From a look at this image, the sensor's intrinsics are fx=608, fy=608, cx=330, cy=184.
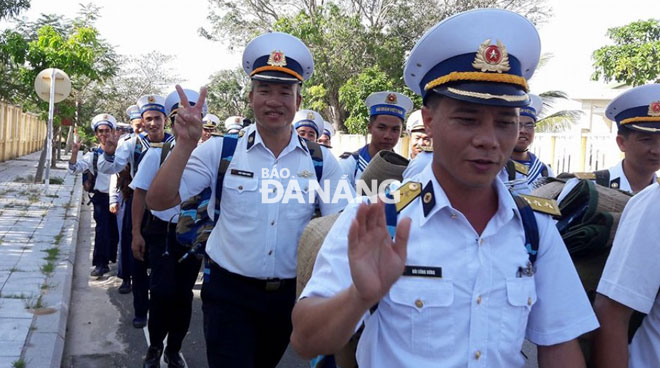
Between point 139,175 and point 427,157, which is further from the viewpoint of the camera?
point 139,175

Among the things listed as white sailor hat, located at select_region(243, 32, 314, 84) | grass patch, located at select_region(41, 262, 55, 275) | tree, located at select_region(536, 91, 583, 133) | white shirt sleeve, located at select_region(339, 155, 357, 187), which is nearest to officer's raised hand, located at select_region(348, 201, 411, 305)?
white sailor hat, located at select_region(243, 32, 314, 84)

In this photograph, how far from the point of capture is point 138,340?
5613 mm

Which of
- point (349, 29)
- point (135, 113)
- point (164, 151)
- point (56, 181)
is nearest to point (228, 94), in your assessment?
point (349, 29)

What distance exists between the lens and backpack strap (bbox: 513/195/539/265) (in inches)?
69.7

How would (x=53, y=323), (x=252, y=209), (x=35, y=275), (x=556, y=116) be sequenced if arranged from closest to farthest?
(x=252, y=209)
(x=53, y=323)
(x=35, y=275)
(x=556, y=116)

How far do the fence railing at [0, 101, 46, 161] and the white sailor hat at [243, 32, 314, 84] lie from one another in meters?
21.9

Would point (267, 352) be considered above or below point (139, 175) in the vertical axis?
below

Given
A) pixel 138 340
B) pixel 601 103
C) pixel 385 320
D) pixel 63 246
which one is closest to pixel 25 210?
pixel 63 246

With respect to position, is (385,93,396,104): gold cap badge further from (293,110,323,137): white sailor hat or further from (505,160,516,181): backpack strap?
(293,110,323,137): white sailor hat

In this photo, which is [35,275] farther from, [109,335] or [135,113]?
Result: [135,113]

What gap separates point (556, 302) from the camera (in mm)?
1761

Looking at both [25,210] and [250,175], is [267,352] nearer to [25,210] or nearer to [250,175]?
[250,175]

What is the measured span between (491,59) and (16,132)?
3613cm

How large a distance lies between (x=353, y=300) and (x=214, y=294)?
1.96 m
